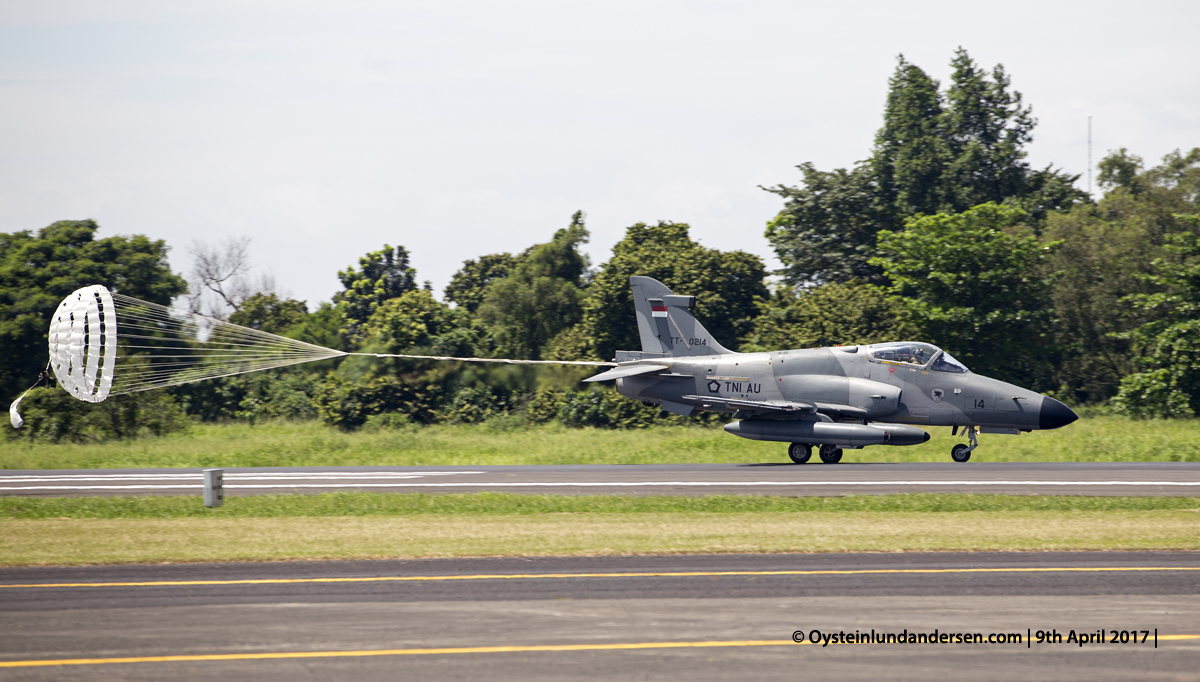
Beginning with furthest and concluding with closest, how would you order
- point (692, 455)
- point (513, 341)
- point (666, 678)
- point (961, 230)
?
1. point (513, 341)
2. point (961, 230)
3. point (692, 455)
4. point (666, 678)

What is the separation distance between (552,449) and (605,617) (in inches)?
878

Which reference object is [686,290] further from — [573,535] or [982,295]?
[573,535]

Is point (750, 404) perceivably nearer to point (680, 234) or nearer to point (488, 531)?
Answer: point (488, 531)

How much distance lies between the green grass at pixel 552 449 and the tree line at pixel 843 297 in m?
3.17

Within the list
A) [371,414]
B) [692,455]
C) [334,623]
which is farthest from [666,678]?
[371,414]

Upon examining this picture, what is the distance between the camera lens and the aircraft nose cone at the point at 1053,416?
2652cm

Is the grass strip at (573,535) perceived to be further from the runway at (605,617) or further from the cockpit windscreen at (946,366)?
the cockpit windscreen at (946,366)

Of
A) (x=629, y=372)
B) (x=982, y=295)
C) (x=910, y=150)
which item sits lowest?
(x=629, y=372)

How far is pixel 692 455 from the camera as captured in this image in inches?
1238

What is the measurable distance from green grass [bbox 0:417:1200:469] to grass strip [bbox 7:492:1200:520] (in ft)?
32.8

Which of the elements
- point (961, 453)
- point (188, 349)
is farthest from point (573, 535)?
point (188, 349)

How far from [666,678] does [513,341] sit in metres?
44.8

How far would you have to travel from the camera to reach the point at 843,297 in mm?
44312

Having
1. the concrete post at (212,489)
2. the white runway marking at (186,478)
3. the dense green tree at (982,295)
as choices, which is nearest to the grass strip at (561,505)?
the concrete post at (212,489)
